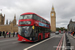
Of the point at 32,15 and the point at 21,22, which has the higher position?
the point at 32,15

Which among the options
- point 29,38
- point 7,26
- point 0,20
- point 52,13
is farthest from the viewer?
point 52,13

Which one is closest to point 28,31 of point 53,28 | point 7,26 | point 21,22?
point 21,22


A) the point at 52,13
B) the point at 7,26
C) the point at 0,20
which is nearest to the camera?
the point at 7,26

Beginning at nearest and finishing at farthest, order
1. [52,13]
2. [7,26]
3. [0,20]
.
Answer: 1. [7,26]
2. [0,20]
3. [52,13]

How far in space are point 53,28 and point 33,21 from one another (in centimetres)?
10558

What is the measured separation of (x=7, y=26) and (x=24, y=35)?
95.3 meters

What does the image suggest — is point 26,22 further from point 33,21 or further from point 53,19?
point 53,19

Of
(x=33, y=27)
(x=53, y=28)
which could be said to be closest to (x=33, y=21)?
(x=33, y=27)

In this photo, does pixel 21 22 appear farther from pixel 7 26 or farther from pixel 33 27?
pixel 7 26

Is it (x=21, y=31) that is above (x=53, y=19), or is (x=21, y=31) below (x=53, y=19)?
below

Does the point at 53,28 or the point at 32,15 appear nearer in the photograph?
the point at 32,15

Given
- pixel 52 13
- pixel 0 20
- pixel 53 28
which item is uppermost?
pixel 52 13

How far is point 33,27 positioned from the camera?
36.6 feet

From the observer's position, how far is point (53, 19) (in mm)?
115688
